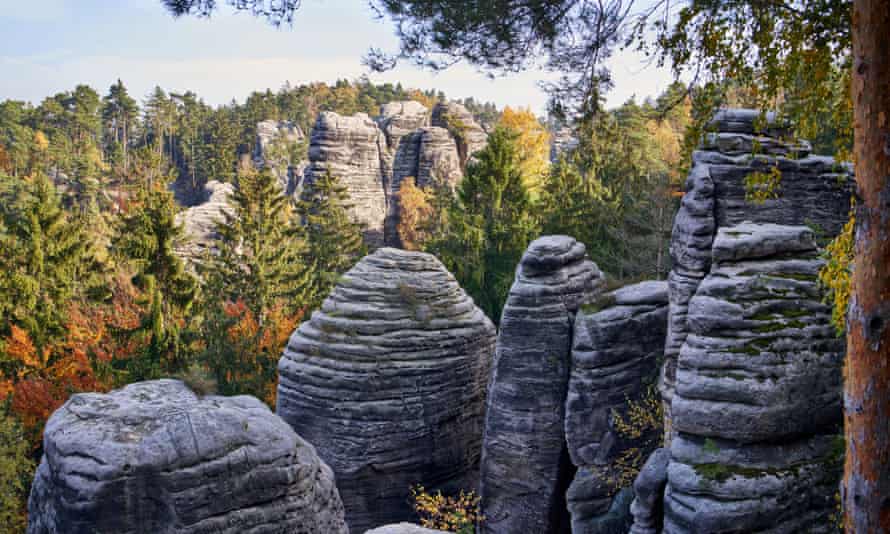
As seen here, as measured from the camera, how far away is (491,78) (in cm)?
895

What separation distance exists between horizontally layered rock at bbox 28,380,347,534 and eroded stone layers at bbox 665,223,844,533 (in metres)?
4.42

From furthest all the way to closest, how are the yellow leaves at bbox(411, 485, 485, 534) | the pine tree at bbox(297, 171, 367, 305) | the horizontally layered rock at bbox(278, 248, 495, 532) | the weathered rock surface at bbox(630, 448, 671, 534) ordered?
the pine tree at bbox(297, 171, 367, 305)
the horizontally layered rock at bbox(278, 248, 495, 532)
the yellow leaves at bbox(411, 485, 485, 534)
the weathered rock surface at bbox(630, 448, 671, 534)

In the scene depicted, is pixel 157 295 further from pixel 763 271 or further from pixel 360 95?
pixel 360 95

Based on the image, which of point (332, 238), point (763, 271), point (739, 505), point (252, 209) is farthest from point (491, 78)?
point (332, 238)

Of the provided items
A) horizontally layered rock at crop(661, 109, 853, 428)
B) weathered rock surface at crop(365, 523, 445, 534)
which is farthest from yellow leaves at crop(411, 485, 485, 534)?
weathered rock surface at crop(365, 523, 445, 534)

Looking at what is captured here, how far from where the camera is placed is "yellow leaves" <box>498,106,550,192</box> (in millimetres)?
44000

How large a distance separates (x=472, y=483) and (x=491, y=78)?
34.9 feet

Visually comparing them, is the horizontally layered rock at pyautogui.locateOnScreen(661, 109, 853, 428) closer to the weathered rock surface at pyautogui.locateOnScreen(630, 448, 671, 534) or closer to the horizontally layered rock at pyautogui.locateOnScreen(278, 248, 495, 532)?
the weathered rock surface at pyautogui.locateOnScreen(630, 448, 671, 534)

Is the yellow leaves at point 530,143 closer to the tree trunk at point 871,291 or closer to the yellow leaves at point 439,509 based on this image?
the yellow leaves at point 439,509

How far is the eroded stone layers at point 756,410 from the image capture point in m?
8.29

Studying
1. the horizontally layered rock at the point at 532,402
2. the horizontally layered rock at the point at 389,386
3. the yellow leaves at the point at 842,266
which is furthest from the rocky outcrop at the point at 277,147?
the yellow leaves at the point at 842,266

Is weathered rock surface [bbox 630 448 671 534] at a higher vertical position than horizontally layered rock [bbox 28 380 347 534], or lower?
lower

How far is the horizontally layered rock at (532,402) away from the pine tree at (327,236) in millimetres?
17740

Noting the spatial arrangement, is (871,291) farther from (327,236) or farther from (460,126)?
(460,126)
